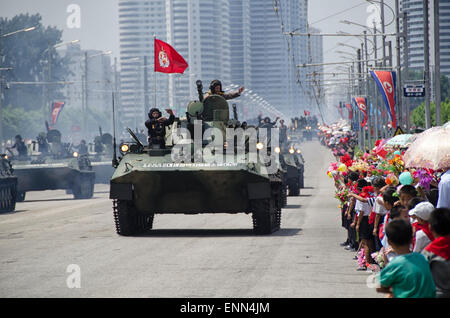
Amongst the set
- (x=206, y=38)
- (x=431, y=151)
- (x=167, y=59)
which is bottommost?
(x=431, y=151)

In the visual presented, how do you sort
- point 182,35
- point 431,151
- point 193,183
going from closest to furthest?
point 431,151, point 193,183, point 182,35

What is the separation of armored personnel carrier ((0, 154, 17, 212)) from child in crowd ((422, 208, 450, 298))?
84.8 feet

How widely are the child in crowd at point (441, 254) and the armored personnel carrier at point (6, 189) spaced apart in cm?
2585

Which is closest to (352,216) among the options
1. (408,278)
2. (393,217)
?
(393,217)

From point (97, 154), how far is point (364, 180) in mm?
43562

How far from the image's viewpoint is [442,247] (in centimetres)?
923

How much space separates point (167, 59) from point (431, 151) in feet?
67.2

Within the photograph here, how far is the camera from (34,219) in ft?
93.1

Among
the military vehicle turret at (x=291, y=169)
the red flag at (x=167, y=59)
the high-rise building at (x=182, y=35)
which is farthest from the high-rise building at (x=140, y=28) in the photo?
the red flag at (x=167, y=59)

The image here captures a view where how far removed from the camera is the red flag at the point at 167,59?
33.8 m

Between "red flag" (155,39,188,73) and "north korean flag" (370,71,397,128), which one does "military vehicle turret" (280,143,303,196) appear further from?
"red flag" (155,39,188,73)

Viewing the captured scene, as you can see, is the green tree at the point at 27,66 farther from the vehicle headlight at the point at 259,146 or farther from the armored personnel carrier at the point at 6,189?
the vehicle headlight at the point at 259,146

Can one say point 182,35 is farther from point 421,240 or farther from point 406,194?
point 421,240
